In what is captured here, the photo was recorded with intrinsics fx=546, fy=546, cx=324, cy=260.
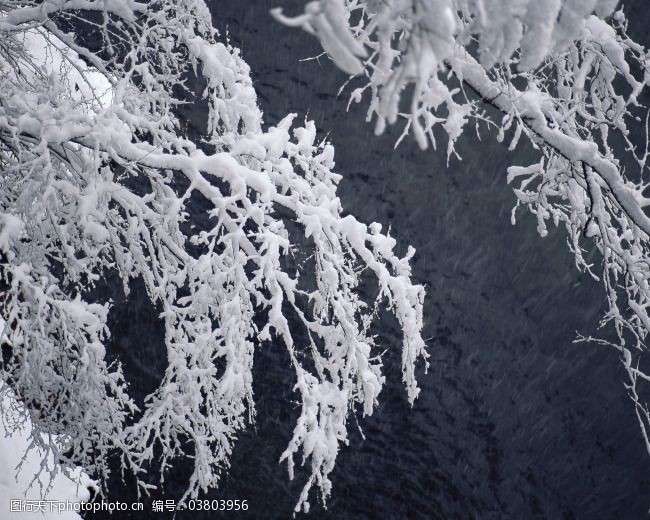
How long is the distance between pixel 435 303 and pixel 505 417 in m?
2.03

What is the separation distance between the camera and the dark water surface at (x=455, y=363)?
7.72 metres

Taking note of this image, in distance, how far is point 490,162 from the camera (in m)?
7.78

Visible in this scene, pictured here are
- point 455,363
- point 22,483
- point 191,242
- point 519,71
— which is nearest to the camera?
point 519,71

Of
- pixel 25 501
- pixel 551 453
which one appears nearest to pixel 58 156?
pixel 25 501

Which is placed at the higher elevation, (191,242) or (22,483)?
(191,242)

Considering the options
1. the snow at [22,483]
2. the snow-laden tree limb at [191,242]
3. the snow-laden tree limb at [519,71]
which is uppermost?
the snow-laden tree limb at [519,71]

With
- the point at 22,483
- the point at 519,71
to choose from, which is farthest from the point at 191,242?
the point at 22,483

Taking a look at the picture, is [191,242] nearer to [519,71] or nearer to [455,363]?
[519,71]

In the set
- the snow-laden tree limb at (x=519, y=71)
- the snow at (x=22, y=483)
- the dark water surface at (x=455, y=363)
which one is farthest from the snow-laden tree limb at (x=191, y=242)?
the dark water surface at (x=455, y=363)

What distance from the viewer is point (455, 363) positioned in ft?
26.1

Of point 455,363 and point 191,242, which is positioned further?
point 455,363

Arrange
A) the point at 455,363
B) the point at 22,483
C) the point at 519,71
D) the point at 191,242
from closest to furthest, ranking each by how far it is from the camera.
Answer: the point at 519,71, the point at 191,242, the point at 22,483, the point at 455,363

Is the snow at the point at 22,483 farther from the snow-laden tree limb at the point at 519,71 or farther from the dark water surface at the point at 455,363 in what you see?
the snow-laden tree limb at the point at 519,71

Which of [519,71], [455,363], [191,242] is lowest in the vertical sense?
[455,363]
